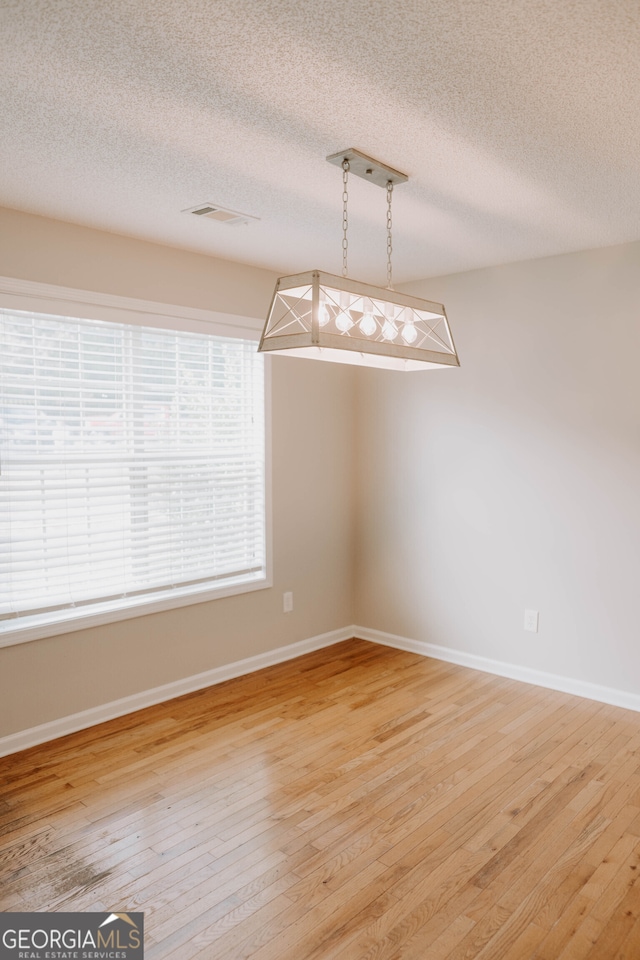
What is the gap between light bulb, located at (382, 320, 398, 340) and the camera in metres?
2.51

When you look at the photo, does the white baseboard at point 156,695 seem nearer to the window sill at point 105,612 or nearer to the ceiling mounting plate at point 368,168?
the window sill at point 105,612

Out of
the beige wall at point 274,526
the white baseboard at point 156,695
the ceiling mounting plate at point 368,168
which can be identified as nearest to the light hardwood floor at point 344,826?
the white baseboard at point 156,695

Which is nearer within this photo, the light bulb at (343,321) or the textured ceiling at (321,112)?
the textured ceiling at (321,112)

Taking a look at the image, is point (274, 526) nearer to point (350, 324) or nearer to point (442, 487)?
point (442, 487)

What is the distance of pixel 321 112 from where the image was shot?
7.14 feet

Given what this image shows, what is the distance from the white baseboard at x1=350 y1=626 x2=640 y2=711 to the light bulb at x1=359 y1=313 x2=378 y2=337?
259 cm

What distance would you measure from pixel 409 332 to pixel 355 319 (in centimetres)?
28

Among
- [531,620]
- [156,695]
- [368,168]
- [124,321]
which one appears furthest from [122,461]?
[531,620]

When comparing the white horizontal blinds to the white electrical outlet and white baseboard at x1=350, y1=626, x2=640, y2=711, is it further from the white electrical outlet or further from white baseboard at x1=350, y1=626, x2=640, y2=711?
the white electrical outlet

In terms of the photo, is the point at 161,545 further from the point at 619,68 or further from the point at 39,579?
the point at 619,68

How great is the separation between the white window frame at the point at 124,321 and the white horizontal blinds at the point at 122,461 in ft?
0.16

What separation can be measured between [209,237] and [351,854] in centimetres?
290

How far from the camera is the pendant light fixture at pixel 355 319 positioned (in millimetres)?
2242

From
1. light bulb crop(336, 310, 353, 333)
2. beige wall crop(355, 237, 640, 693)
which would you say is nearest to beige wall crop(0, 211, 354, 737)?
beige wall crop(355, 237, 640, 693)
